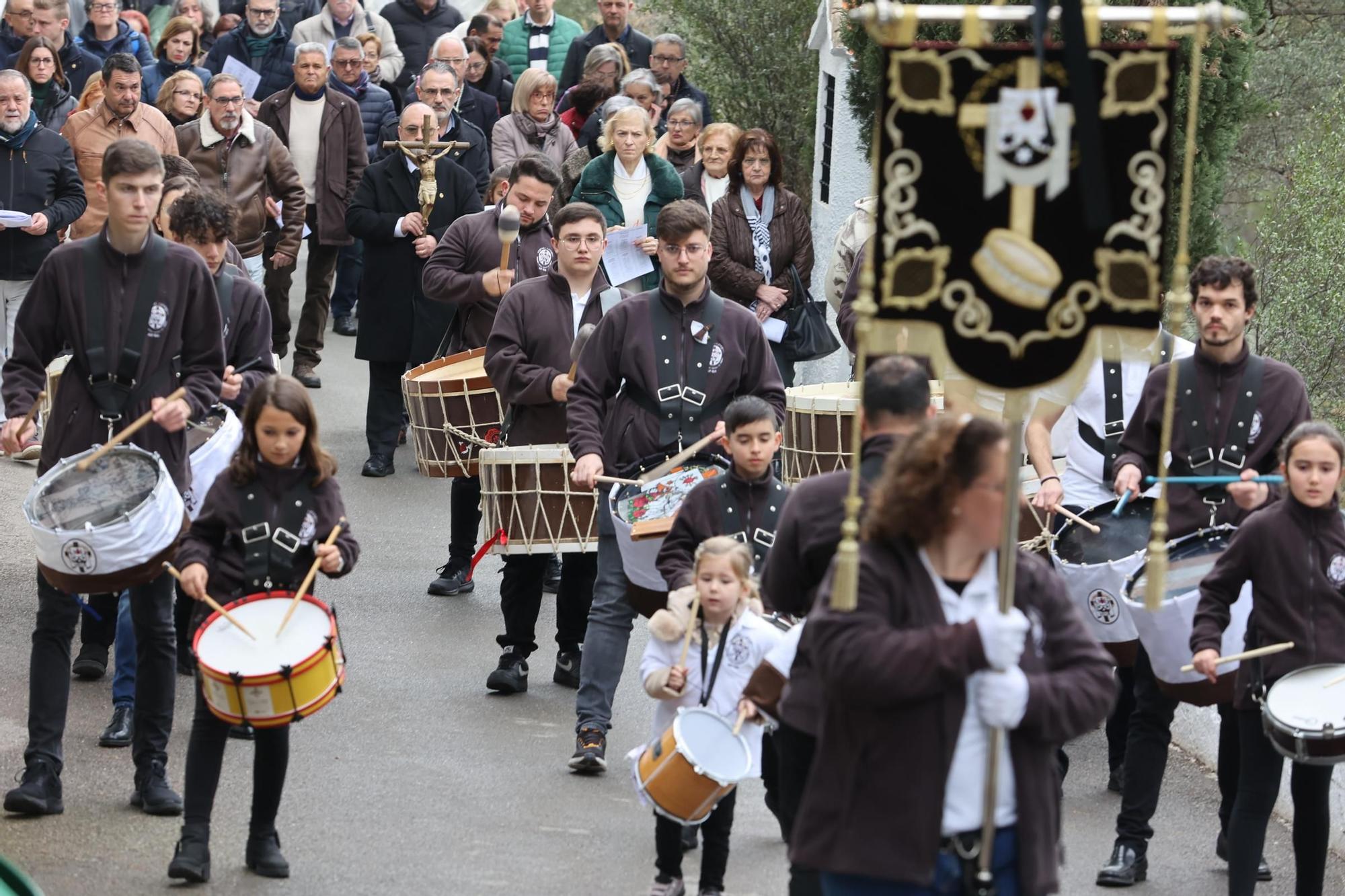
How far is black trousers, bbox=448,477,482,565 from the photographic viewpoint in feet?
34.9

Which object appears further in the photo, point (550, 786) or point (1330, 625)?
point (550, 786)

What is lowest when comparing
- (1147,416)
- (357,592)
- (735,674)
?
(357,592)

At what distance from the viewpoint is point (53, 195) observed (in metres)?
11.9

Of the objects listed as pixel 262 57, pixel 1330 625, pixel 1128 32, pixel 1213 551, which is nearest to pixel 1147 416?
→ pixel 1213 551

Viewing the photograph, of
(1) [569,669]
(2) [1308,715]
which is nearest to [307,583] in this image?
(1) [569,669]

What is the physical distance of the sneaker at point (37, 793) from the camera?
707 cm

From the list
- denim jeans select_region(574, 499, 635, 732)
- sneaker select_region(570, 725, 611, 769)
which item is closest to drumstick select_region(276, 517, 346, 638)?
denim jeans select_region(574, 499, 635, 732)

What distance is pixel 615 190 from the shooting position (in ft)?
38.3

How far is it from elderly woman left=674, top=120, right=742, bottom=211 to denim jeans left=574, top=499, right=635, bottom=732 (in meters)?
4.34

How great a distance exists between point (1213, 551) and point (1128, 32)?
4.89m

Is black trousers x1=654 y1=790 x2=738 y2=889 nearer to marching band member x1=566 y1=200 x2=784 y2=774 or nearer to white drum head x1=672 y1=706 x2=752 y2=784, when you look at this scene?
white drum head x1=672 y1=706 x2=752 y2=784

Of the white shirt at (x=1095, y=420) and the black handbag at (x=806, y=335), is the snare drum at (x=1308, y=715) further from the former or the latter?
the black handbag at (x=806, y=335)

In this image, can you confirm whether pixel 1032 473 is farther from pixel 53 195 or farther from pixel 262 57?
pixel 262 57

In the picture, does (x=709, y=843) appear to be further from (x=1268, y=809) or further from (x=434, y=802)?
(x=1268, y=809)
